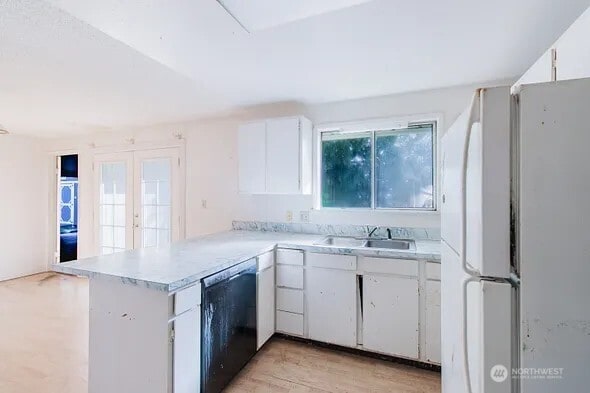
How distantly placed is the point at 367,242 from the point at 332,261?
20.8 inches

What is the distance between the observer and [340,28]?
1613mm

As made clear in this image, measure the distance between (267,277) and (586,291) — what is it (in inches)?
80.1

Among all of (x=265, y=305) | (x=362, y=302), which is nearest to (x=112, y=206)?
(x=265, y=305)

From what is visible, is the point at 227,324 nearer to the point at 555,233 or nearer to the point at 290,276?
the point at 290,276

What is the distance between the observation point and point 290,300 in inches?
97.8

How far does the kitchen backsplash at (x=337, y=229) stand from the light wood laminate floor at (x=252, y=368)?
1.10 meters

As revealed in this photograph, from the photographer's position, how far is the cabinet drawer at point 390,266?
7.01 ft

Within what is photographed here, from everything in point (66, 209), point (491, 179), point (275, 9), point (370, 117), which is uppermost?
point (275, 9)

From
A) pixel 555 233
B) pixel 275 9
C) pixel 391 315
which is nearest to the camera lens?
pixel 555 233

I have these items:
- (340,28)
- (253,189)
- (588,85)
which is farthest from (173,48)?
(588,85)

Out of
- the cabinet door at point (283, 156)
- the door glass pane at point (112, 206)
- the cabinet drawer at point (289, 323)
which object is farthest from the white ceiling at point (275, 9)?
the door glass pane at point (112, 206)

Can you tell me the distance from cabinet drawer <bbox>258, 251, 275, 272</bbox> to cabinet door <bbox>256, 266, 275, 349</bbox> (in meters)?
0.03

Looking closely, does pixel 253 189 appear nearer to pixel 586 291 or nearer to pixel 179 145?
pixel 179 145

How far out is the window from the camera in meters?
2.74
